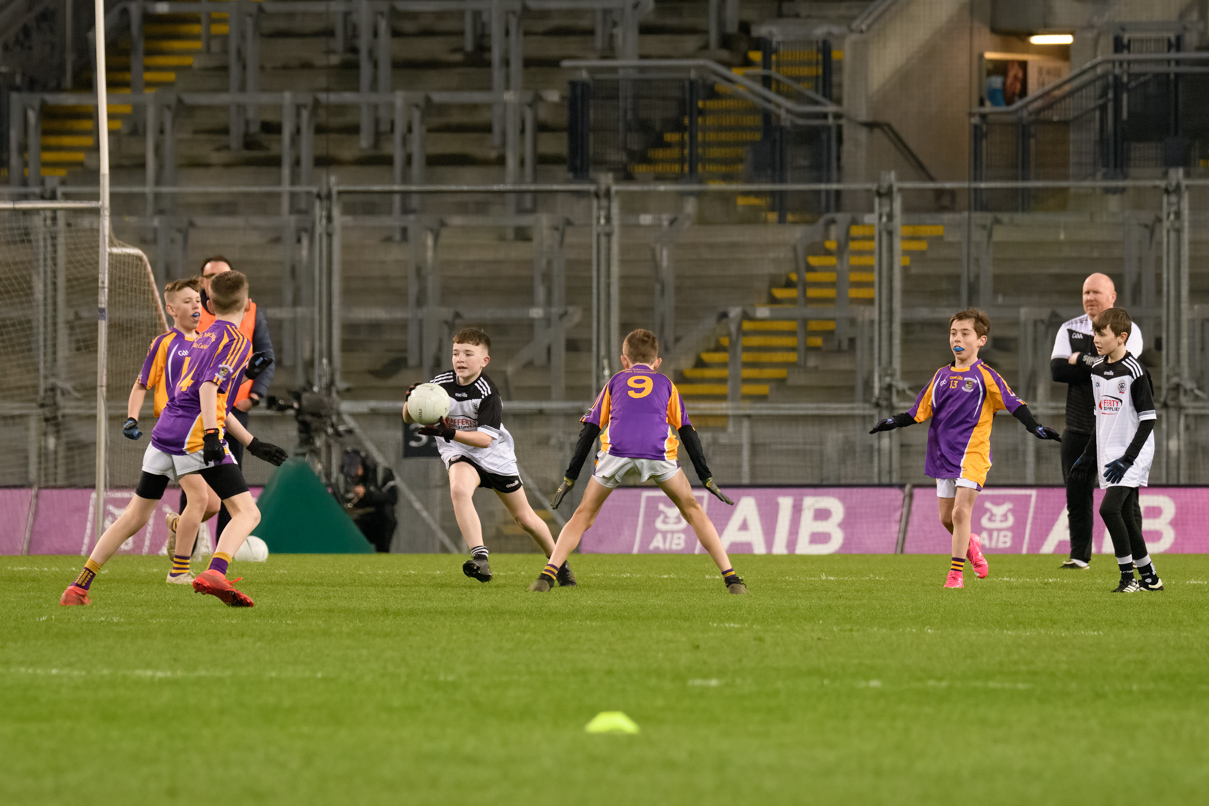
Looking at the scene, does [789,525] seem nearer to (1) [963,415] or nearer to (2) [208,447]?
(1) [963,415]

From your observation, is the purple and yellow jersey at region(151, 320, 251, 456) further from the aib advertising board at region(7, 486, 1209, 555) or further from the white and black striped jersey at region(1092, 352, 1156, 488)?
the aib advertising board at region(7, 486, 1209, 555)

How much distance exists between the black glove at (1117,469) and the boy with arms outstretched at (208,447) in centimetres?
491

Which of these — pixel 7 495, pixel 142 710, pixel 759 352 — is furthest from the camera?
pixel 759 352

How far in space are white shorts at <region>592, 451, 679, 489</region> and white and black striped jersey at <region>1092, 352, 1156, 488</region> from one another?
104 inches

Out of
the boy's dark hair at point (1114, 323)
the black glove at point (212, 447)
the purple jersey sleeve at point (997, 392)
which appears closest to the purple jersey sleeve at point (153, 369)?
the black glove at point (212, 447)

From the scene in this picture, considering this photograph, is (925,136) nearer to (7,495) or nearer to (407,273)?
(407,273)

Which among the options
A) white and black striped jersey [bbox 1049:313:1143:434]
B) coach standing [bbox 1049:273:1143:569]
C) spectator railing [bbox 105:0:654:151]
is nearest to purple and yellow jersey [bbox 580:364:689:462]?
coach standing [bbox 1049:273:1143:569]

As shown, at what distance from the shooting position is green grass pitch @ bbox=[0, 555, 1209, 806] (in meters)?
4.12

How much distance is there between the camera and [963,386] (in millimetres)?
11352

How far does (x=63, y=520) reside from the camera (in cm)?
1691

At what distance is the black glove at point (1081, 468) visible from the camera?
40.5 ft

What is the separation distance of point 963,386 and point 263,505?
23.7 feet

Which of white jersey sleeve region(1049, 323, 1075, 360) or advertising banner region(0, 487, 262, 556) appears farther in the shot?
advertising banner region(0, 487, 262, 556)

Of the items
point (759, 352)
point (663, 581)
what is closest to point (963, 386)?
point (663, 581)
